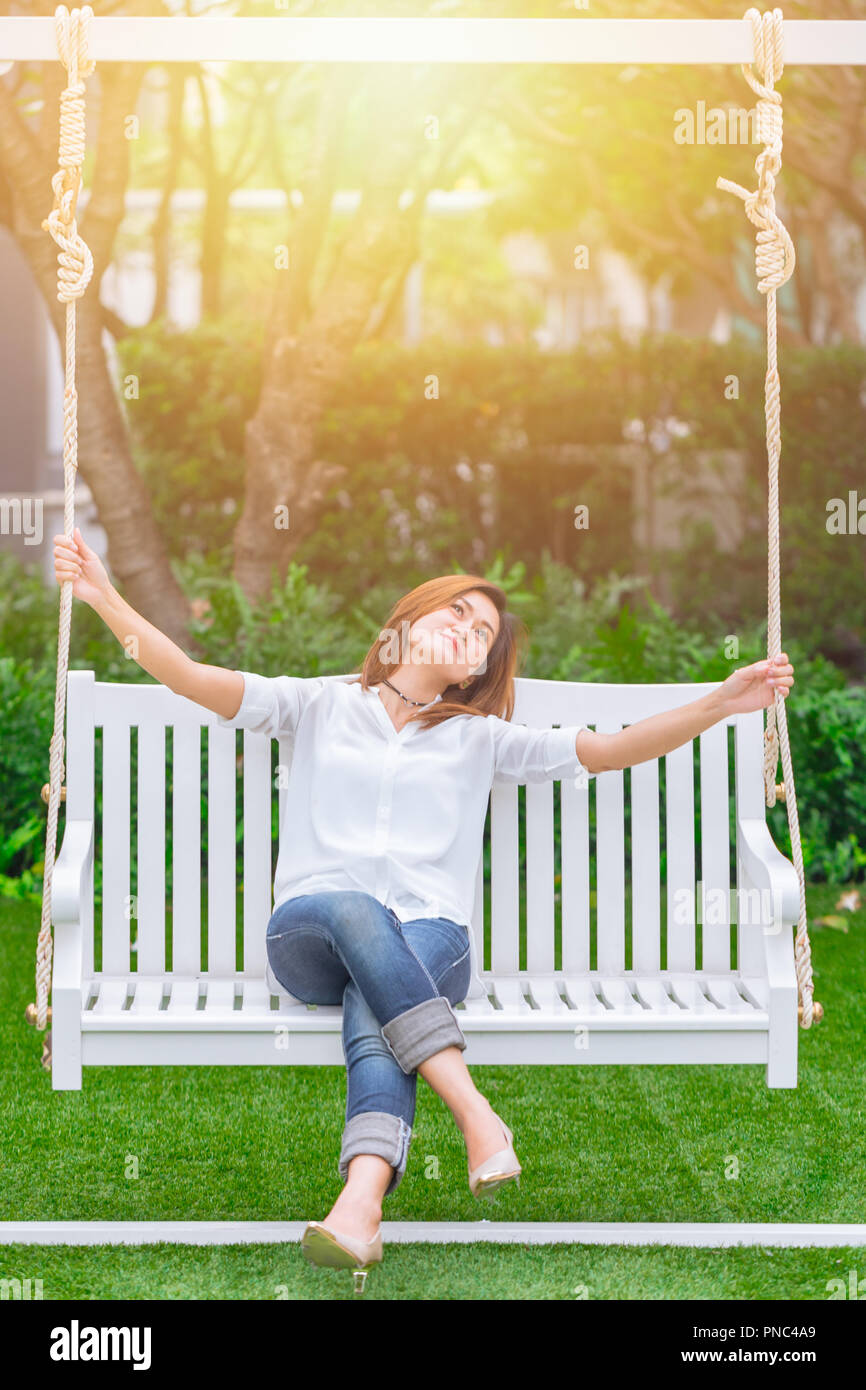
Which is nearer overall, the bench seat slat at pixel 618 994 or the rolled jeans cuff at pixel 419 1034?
the rolled jeans cuff at pixel 419 1034

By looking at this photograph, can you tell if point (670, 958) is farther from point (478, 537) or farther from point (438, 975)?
point (478, 537)

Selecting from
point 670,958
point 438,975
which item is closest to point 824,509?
point 670,958

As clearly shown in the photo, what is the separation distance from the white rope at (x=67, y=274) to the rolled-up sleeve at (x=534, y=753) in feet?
2.81

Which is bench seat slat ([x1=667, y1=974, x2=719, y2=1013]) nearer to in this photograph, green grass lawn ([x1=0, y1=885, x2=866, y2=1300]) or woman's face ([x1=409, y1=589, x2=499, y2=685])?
green grass lawn ([x1=0, y1=885, x2=866, y2=1300])

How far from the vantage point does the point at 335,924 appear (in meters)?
2.77

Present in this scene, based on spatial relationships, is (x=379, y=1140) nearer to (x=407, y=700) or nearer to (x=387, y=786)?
(x=387, y=786)

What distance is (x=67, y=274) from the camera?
2998mm

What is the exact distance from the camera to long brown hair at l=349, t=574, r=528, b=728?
124 inches

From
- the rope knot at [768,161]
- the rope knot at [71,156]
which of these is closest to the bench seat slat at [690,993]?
the rope knot at [768,161]

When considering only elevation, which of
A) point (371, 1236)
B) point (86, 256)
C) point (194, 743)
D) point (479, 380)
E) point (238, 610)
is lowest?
point (371, 1236)

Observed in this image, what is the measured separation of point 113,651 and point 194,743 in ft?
9.28

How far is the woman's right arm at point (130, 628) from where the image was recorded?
2.88 m

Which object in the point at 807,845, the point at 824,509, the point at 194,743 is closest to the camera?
the point at 194,743

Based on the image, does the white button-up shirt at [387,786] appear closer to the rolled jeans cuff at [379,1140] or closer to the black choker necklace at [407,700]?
the black choker necklace at [407,700]
